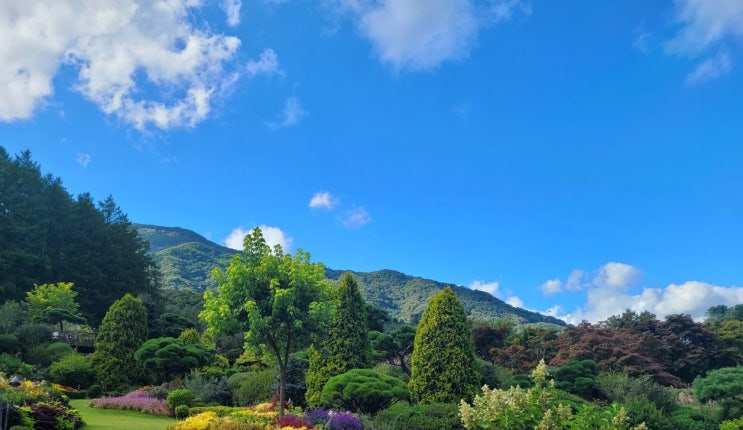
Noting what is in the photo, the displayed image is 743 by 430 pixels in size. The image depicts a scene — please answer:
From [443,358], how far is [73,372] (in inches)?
577

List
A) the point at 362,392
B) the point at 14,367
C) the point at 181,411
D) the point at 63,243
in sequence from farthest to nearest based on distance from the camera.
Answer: the point at 63,243 → the point at 14,367 → the point at 181,411 → the point at 362,392

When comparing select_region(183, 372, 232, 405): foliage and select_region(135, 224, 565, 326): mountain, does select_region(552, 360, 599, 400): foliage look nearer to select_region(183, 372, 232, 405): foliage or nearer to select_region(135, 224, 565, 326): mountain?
select_region(183, 372, 232, 405): foliage

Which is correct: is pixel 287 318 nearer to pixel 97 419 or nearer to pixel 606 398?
pixel 97 419

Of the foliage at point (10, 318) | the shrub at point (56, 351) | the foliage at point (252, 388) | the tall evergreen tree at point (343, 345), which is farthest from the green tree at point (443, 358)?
the foliage at point (10, 318)

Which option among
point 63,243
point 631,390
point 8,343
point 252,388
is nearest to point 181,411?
point 252,388

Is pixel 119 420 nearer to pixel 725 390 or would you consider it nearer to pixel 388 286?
pixel 725 390

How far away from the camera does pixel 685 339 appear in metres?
31.4

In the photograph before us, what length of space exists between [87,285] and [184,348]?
1089 inches

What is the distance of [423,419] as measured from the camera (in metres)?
10.6

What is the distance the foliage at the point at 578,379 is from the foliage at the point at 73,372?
58.3 ft

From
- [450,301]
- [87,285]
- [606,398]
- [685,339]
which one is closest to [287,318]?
[450,301]

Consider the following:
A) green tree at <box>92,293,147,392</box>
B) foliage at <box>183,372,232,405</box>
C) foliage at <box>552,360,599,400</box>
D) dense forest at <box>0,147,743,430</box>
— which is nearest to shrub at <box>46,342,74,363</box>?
dense forest at <box>0,147,743,430</box>

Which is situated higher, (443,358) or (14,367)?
(443,358)

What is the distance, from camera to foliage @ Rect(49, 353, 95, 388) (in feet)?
66.1
